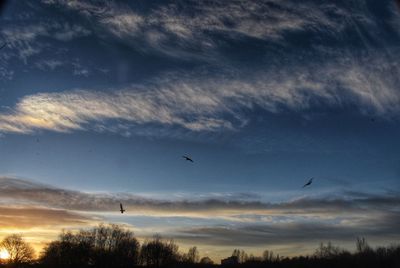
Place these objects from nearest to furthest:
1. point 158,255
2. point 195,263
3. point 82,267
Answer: point 82,267
point 158,255
point 195,263

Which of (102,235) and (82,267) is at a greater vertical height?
(102,235)

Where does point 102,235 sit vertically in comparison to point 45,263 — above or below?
above

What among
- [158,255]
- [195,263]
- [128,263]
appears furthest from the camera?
[195,263]

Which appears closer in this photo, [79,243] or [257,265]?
[79,243]

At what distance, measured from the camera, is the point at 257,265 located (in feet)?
642

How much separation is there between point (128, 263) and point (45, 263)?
26.6m

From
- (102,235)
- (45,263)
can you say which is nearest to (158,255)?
(102,235)

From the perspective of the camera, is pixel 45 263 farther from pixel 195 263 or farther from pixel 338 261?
pixel 338 261

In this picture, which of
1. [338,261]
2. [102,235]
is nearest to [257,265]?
[338,261]

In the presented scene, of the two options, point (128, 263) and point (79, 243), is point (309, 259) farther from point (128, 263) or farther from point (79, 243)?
point (79, 243)

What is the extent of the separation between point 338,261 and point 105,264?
8011 cm

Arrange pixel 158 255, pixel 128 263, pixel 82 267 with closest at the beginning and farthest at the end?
pixel 82 267 → pixel 128 263 → pixel 158 255

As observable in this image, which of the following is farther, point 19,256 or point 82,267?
point 19,256

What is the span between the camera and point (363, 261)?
155m
